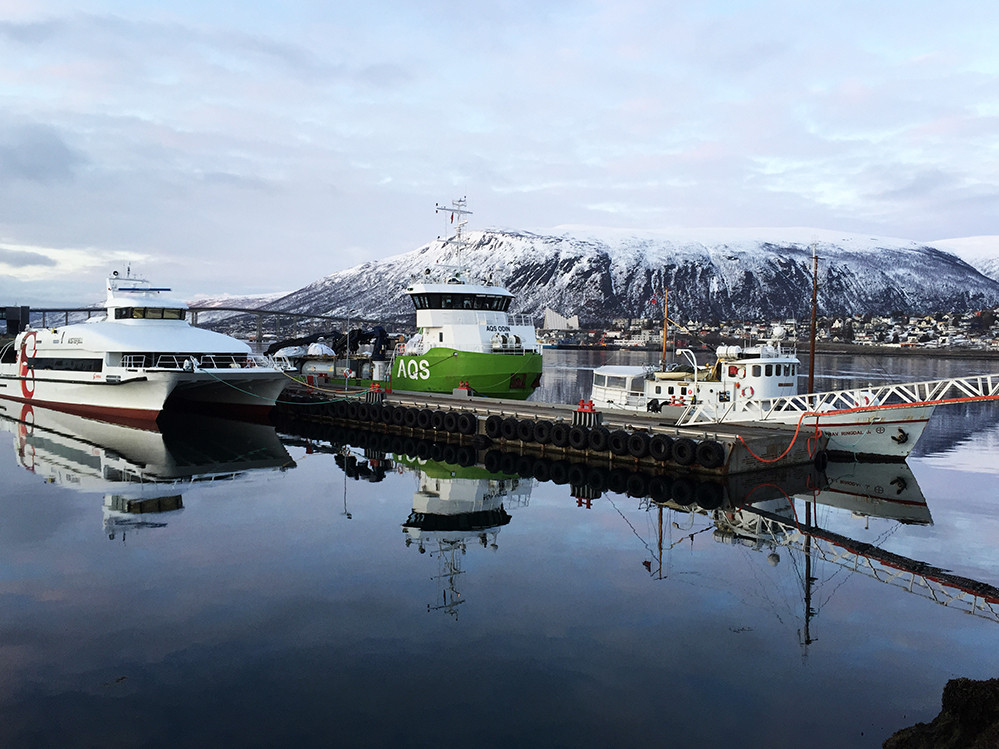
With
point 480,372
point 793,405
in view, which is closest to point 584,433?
point 793,405

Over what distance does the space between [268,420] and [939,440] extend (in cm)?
3952

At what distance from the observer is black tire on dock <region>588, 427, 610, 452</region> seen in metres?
28.8

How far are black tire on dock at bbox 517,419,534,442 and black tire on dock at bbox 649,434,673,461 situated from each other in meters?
6.01

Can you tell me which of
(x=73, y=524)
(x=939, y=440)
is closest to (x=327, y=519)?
(x=73, y=524)

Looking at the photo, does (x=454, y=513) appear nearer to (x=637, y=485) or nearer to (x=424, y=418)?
(x=637, y=485)

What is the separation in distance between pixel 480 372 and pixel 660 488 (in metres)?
18.2

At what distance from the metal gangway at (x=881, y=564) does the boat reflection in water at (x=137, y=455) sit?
56.5 ft

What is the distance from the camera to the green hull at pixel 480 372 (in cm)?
4147

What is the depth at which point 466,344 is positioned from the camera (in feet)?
139

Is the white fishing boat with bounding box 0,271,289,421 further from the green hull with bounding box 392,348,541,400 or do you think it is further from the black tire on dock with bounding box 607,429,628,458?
the black tire on dock with bounding box 607,429,628,458

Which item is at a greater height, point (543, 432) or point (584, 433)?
point (584, 433)

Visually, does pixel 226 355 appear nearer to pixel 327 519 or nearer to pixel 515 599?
pixel 327 519

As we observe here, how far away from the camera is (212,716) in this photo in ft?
32.7

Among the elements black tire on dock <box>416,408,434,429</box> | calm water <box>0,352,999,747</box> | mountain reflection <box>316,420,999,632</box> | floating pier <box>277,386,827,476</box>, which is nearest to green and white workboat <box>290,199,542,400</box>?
floating pier <box>277,386,827,476</box>
